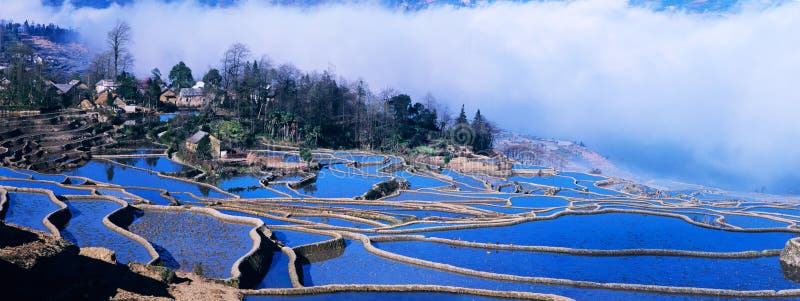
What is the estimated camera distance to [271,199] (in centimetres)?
2822

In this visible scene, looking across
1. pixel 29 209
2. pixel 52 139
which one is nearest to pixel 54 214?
pixel 29 209

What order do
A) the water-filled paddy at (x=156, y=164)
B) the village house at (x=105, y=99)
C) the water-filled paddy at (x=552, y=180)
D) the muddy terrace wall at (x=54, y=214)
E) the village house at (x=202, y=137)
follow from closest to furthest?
the muddy terrace wall at (x=54, y=214) < the water-filled paddy at (x=156, y=164) < the village house at (x=202, y=137) < the water-filled paddy at (x=552, y=180) < the village house at (x=105, y=99)

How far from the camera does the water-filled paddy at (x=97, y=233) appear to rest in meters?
17.6

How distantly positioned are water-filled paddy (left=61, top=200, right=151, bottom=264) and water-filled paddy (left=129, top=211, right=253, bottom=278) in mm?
707

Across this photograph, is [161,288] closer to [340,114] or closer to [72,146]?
[72,146]

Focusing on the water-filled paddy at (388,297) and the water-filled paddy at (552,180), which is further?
the water-filled paddy at (552,180)

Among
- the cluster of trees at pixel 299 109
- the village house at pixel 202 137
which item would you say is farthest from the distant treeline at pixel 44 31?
the village house at pixel 202 137

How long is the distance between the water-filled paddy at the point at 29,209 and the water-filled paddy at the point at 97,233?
0.77 m

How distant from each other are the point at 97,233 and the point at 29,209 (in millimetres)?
4245

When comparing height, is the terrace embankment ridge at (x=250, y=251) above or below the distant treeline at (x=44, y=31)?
below

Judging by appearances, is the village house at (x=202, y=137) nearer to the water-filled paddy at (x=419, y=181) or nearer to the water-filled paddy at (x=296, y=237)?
the water-filled paddy at (x=419, y=181)

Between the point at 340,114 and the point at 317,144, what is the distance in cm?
760

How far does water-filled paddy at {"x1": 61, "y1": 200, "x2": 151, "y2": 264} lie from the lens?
17562mm

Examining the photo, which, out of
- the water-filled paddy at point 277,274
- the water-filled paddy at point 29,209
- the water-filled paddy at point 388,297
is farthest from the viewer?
the water-filled paddy at point 29,209
